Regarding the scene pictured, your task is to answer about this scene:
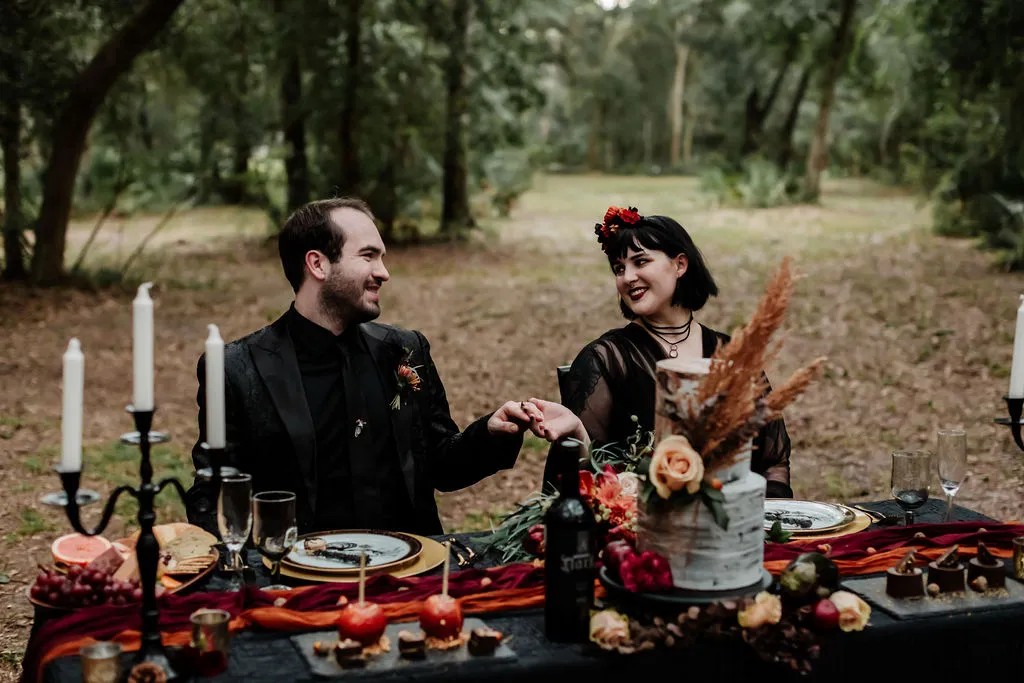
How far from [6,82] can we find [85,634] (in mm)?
11568

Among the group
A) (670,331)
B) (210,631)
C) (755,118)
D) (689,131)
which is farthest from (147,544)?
(689,131)

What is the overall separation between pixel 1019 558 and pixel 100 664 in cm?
212

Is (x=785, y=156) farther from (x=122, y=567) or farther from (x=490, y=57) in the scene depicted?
(x=122, y=567)

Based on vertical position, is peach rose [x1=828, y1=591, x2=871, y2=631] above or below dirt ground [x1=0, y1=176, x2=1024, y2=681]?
above

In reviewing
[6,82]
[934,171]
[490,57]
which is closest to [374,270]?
[6,82]

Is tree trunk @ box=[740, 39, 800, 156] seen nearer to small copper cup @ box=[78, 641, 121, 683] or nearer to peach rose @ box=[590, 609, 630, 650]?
peach rose @ box=[590, 609, 630, 650]

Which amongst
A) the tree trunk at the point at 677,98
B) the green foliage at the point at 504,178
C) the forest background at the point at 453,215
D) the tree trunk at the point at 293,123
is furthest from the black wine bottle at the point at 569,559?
the tree trunk at the point at 677,98

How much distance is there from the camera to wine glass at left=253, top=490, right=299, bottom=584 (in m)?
2.82

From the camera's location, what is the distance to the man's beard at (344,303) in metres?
4.07

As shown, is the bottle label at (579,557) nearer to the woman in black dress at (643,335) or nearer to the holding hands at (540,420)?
the holding hands at (540,420)

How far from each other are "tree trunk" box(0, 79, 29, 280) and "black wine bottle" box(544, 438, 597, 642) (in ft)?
40.7

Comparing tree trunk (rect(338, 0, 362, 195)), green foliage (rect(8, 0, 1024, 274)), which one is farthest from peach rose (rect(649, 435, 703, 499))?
tree trunk (rect(338, 0, 362, 195))

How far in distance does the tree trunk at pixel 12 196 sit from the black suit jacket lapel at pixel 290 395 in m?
10.7

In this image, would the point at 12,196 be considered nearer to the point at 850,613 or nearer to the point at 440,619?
the point at 440,619
